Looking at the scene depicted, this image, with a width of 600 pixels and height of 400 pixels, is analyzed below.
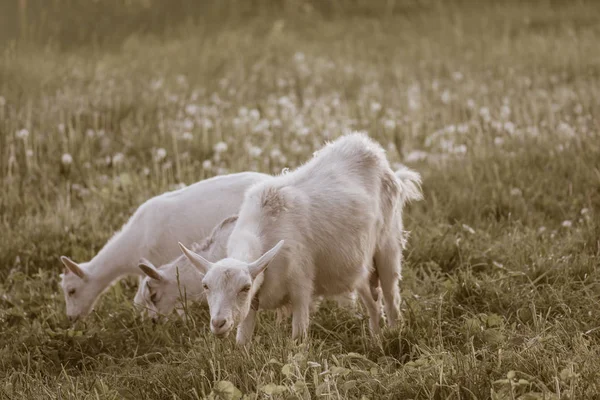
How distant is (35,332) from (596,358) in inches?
154

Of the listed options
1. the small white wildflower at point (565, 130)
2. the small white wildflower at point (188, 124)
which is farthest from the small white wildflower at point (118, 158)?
the small white wildflower at point (565, 130)

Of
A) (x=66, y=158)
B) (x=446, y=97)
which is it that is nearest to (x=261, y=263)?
(x=66, y=158)

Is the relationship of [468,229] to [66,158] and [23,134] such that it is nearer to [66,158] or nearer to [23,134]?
[66,158]

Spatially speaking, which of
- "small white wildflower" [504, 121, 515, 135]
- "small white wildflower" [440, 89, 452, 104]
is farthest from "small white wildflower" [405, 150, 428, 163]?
"small white wildflower" [440, 89, 452, 104]

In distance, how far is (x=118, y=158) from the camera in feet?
31.7

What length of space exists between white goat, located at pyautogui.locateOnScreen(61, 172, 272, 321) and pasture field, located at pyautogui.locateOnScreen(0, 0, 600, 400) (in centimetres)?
19

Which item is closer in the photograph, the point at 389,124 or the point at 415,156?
the point at 415,156

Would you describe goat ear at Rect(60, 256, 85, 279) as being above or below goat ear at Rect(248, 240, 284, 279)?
below

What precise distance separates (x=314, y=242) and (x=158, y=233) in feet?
6.62

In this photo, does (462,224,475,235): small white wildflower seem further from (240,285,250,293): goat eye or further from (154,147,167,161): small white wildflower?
(154,147,167,161): small white wildflower

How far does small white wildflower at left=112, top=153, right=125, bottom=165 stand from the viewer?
966 centimetres

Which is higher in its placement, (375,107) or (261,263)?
(261,263)

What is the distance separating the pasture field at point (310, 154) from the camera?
4.98m

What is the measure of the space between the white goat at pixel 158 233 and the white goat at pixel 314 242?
1.14 m
